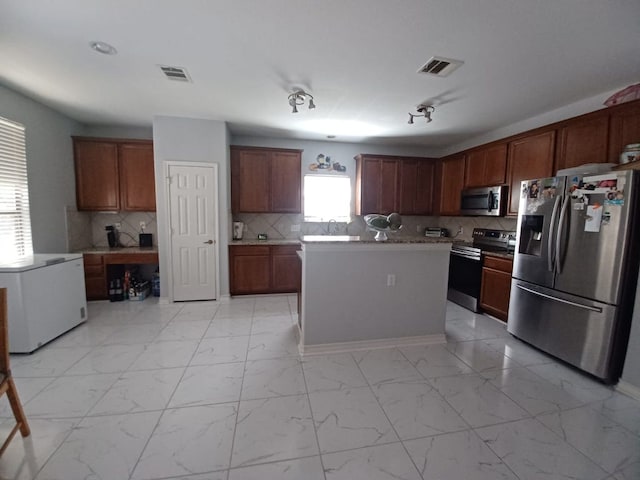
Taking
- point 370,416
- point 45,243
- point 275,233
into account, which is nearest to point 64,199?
point 45,243

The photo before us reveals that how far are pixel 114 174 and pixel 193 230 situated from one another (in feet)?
4.83

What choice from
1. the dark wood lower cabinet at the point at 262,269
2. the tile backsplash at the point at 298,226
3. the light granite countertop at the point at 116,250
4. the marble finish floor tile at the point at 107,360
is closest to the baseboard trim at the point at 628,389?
the tile backsplash at the point at 298,226

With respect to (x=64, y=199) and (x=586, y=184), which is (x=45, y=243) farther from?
(x=586, y=184)

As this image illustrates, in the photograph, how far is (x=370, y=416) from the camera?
Answer: 5.75 ft

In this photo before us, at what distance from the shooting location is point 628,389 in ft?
6.57

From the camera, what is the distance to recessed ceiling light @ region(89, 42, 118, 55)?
78.3 inches

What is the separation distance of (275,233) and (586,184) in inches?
155

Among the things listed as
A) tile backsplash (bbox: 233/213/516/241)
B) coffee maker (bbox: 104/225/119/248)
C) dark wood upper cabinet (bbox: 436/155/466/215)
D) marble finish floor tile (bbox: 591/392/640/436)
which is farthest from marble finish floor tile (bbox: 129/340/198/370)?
dark wood upper cabinet (bbox: 436/155/466/215)

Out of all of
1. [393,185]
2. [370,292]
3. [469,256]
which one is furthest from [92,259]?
[469,256]

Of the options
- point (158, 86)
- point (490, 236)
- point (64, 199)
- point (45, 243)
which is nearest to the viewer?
point (158, 86)

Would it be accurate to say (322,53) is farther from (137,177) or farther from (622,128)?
(137,177)

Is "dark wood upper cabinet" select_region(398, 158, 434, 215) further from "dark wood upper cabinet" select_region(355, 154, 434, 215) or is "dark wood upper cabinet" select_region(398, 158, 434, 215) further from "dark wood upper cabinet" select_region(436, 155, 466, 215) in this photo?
"dark wood upper cabinet" select_region(436, 155, 466, 215)

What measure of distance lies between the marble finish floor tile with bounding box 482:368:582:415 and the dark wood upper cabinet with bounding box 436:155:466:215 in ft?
8.73

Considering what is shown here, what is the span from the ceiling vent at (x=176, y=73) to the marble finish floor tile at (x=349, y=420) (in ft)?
9.80
